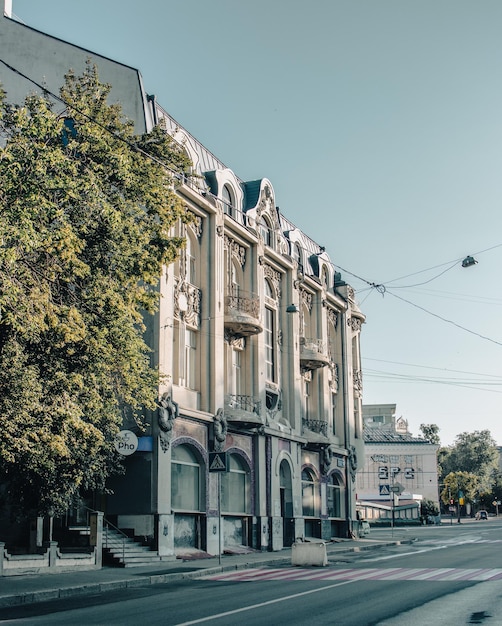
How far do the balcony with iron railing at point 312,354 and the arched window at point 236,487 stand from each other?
7634 millimetres

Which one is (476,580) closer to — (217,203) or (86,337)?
→ (86,337)

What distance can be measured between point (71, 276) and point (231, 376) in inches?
627

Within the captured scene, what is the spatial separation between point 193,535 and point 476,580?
1248 cm

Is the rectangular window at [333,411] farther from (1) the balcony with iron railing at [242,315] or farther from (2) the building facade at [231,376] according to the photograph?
(1) the balcony with iron railing at [242,315]

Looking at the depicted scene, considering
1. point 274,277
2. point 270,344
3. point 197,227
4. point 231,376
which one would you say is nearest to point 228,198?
point 197,227

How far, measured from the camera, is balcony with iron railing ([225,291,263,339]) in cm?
3031

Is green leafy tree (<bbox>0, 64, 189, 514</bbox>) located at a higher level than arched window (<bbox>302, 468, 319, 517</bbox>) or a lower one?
higher

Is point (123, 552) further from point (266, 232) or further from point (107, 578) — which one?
point (266, 232)

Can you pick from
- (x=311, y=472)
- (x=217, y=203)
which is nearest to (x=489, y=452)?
(x=311, y=472)

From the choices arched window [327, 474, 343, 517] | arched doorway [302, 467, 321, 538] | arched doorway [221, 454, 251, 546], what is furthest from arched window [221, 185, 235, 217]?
arched window [327, 474, 343, 517]

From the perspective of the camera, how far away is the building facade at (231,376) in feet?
84.3

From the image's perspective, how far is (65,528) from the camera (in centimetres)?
2352

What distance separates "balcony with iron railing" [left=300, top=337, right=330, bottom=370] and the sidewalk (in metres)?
12.5

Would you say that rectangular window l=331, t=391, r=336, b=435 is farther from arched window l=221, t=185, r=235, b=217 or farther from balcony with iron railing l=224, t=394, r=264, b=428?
arched window l=221, t=185, r=235, b=217
